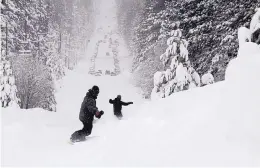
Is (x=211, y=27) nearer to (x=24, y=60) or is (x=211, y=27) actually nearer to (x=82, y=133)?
(x=82, y=133)

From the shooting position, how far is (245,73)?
19.1ft

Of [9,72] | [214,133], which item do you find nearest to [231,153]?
[214,133]

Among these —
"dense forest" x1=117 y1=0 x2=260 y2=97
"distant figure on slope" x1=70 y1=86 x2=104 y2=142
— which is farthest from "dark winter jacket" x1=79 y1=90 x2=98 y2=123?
"dense forest" x1=117 y1=0 x2=260 y2=97

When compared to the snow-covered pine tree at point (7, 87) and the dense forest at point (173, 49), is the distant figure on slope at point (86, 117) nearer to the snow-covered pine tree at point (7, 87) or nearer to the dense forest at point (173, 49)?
the dense forest at point (173, 49)

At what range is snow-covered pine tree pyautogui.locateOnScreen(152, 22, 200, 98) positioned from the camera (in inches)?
512

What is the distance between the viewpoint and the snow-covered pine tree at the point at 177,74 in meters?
13.0

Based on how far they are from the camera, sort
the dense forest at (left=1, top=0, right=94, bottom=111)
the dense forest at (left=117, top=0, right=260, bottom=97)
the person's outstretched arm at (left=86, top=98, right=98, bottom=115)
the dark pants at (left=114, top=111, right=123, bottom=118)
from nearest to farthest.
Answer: the person's outstretched arm at (left=86, top=98, right=98, bottom=115) < the dark pants at (left=114, top=111, right=123, bottom=118) < the dense forest at (left=1, top=0, right=94, bottom=111) < the dense forest at (left=117, top=0, right=260, bottom=97)

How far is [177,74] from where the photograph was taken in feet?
42.9

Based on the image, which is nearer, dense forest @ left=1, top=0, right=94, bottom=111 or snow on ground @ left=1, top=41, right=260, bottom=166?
snow on ground @ left=1, top=41, right=260, bottom=166

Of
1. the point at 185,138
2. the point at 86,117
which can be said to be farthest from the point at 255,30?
the point at 86,117

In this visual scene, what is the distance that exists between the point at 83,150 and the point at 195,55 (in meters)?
13.3

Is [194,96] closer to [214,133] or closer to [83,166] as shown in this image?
[214,133]

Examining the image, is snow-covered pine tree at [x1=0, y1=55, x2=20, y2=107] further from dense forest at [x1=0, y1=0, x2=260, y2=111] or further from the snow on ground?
the snow on ground

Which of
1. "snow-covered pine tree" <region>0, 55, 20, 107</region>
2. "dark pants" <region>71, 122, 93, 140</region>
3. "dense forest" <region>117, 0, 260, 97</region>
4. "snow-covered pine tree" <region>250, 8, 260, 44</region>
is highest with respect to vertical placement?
"dense forest" <region>117, 0, 260, 97</region>
